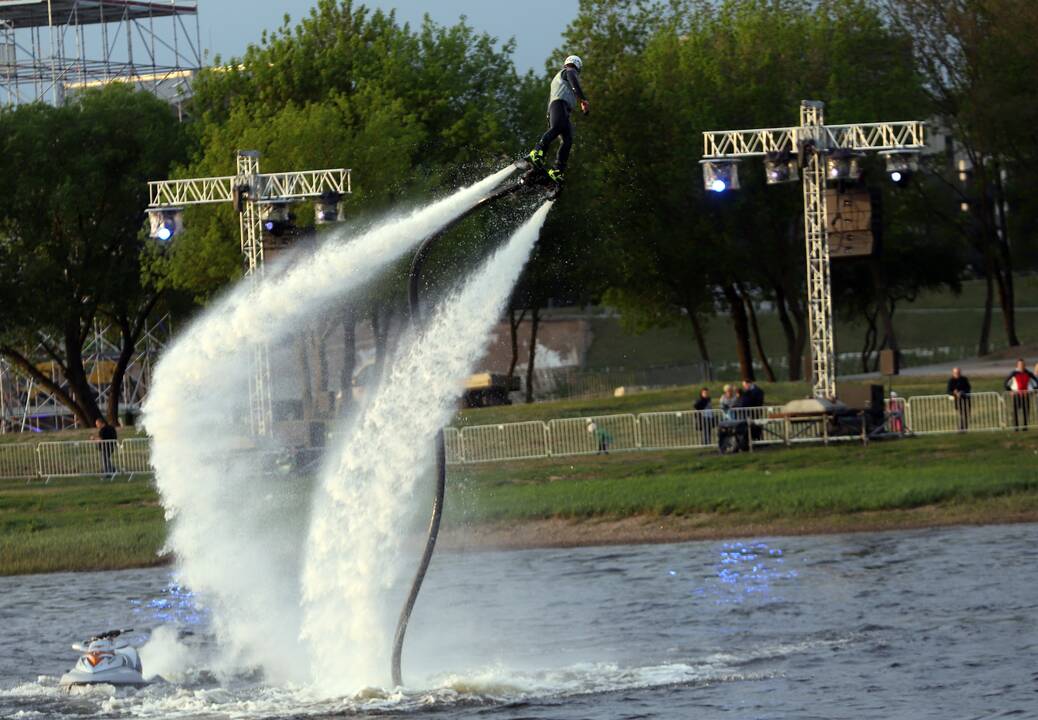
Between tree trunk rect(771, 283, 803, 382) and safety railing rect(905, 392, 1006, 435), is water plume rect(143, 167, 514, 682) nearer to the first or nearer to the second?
safety railing rect(905, 392, 1006, 435)

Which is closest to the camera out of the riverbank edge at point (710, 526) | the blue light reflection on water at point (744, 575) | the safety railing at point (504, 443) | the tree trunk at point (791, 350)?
the blue light reflection on water at point (744, 575)

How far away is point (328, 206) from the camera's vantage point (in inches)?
2000

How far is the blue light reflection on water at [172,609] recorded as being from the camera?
109 ft

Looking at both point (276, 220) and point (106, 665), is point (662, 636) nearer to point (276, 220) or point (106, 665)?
point (106, 665)

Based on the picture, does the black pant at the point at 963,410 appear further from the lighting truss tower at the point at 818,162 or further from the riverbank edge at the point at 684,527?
the riverbank edge at the point at 684,527

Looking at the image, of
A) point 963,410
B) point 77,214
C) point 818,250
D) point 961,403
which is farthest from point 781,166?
point 77,214

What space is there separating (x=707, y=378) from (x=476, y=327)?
5938cm

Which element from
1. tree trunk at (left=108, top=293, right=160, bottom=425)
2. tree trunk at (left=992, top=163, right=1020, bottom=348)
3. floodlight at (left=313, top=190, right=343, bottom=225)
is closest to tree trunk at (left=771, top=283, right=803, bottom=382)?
tree trunk at (left=992, top=163, right=1020, bottom=348)

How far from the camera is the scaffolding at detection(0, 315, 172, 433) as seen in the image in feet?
280

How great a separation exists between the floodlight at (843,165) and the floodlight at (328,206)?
1296 centimetres

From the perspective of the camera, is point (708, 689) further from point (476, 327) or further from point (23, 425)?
point (23, 425)

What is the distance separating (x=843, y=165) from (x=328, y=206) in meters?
13.7

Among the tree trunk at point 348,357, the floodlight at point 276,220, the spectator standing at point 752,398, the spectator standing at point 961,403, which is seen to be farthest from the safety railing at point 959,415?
the floodlight at point 276,220

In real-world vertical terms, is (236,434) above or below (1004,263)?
below
